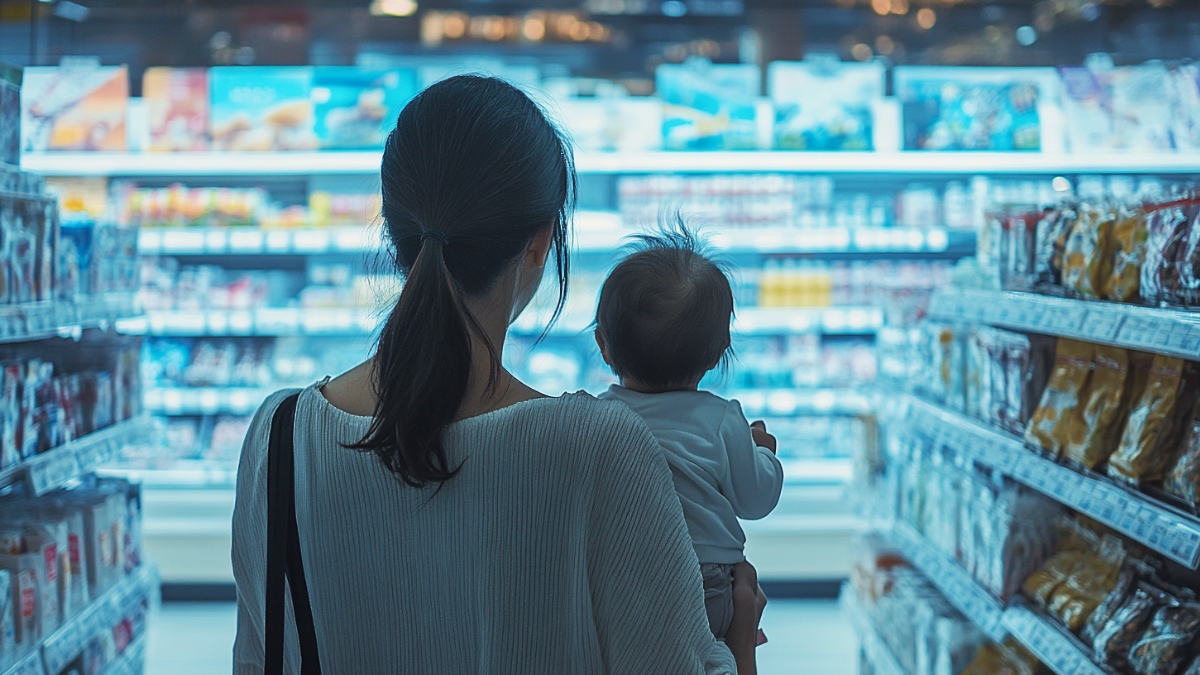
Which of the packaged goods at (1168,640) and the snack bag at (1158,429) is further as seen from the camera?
the snack bag at (1158,429)

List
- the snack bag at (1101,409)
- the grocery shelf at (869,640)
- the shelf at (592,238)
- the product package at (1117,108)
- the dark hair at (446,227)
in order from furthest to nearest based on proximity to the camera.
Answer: the shelf at (592,238), the product package at (1117,108), the grocery shelf at (869,640), the snack bag at (1101,409), the dark hair at (446,227)

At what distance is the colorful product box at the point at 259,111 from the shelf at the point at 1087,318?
124 inches

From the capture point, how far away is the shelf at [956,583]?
2.20 meters

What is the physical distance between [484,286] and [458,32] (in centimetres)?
480

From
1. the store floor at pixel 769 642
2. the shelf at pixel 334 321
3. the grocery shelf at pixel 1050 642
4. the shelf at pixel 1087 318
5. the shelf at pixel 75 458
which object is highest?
the shelf at pixel 1087 318

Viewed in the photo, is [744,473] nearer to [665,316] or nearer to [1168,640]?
[665,316]

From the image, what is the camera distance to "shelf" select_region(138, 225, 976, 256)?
463cm

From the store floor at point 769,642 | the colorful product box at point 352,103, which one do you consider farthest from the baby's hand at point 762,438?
the colorful product box at point 352,103

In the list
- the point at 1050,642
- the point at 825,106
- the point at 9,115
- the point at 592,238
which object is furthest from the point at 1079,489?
the point at 825,106

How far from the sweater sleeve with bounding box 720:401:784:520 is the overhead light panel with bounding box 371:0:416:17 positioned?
14.8ft

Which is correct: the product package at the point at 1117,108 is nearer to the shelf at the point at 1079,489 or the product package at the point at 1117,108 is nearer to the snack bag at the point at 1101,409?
the shelf at the point at 1079,489

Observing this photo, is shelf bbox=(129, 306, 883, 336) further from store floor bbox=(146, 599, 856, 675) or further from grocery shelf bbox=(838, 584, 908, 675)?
grocery shelf bbox=(838, 584, 908, 675)

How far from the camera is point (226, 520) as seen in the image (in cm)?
462

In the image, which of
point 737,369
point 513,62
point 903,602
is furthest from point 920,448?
point 513,62
